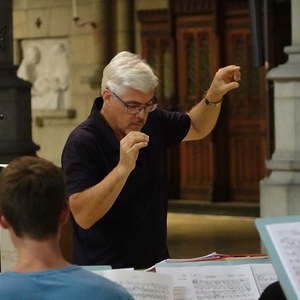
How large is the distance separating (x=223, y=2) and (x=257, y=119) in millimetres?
1585

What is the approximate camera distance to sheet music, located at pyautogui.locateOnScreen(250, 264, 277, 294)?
11.9ft

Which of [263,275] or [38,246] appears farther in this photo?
[263,275]

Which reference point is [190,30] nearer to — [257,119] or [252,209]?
[257,119]

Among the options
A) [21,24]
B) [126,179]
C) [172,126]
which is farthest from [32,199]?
[21,24]

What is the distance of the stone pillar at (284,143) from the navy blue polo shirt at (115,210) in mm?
4043

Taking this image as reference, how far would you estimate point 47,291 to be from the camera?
8.68ft

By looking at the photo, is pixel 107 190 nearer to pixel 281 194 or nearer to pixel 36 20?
pixel 281 194

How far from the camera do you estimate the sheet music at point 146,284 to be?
347cm

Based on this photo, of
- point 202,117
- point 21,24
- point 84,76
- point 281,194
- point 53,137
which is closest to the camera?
point 202,117

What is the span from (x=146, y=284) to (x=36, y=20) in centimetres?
1255

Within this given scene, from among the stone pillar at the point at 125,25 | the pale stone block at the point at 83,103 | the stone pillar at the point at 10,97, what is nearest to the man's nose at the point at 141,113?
the stone pillar at the point at 10,97

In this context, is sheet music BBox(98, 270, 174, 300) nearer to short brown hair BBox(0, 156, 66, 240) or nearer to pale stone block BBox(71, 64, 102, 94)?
short brown hair BBox(0, 156, 66, 240)

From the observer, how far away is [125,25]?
14.8 metres

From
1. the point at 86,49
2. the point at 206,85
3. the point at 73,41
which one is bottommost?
the point at 206,85
